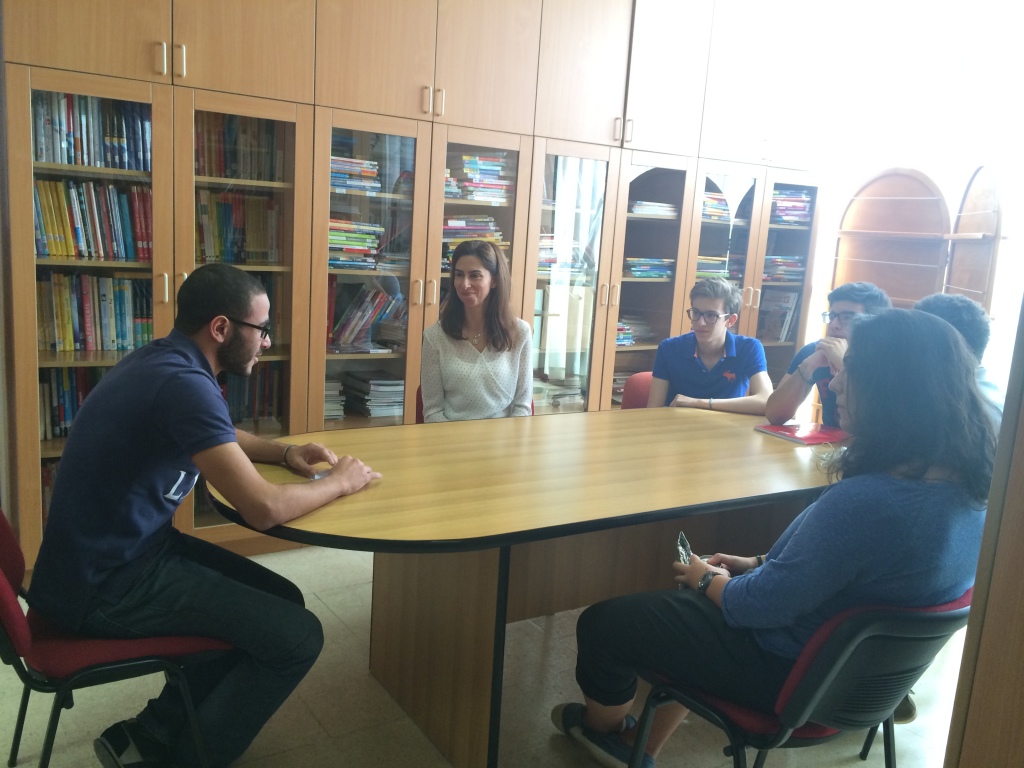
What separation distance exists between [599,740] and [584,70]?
9.78ft

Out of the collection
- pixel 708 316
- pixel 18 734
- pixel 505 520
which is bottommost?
pixel 18 734

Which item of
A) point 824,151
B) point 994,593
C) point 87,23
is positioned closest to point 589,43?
point 824,151

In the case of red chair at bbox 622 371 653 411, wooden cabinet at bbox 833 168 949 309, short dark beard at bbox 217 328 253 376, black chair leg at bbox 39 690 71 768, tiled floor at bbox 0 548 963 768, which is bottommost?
tiled floor at bbox 0 548 963 768

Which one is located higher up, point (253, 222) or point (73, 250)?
point (253, 222)

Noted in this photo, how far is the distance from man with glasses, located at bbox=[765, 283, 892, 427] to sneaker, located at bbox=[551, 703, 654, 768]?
4.03ft

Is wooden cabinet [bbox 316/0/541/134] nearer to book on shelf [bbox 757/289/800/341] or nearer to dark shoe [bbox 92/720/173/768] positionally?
book on shelf [bbox 757/289/800/341]

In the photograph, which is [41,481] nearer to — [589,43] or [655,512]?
[655,512]

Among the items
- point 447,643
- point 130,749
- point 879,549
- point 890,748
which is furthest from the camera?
point 447,643

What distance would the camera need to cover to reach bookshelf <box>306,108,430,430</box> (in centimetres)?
346

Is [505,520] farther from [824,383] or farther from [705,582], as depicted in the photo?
[824,383]

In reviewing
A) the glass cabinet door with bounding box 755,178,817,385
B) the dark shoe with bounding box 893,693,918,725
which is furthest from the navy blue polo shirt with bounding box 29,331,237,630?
the glass cabinet door with bounding box 755,178,817,385

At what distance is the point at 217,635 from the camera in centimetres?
182

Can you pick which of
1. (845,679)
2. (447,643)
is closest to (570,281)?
(447,643)

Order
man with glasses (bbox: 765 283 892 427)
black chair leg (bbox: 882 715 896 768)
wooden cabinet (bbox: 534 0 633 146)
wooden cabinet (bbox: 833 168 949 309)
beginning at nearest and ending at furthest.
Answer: black chair leg (bbox: 882 715 896 768), man with glasses (bbox: 765 283 892 427), wooden cabinet (bbox: 534 0 633 146), wooden cabinet (bbox: 833 168 949 309)
